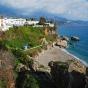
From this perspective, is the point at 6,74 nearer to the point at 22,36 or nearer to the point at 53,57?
the point at 53,57

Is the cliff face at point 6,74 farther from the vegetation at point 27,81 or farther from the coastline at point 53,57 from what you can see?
the coastline at point 53,57

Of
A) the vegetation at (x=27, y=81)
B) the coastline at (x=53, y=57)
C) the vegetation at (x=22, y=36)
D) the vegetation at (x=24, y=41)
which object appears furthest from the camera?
the vegetation at (x=22, y=36)

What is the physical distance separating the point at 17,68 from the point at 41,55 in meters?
36.3

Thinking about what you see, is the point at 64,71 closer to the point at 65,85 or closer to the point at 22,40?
the point at 65,85

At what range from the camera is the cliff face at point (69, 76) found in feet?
160

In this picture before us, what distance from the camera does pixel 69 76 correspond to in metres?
49.5

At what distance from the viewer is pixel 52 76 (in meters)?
53.3

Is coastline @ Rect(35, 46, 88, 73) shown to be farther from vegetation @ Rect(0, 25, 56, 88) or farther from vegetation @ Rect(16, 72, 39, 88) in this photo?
vegetation @ Rect(16, 72, 39, 88)

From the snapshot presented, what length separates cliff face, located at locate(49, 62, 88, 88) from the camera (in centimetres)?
4888

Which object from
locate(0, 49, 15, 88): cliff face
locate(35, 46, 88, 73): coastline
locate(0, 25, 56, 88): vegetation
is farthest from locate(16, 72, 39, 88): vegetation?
locate(35, 46, 88, 73): coastline

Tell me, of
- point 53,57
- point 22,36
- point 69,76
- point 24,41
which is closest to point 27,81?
point 69,76

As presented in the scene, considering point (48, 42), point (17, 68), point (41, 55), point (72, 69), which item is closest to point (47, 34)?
point (48, 42)

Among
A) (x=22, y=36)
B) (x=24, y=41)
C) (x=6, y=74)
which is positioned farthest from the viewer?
(x=22, y=36)

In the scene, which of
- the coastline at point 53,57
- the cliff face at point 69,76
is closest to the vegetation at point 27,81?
the cliff face at point 69,76
